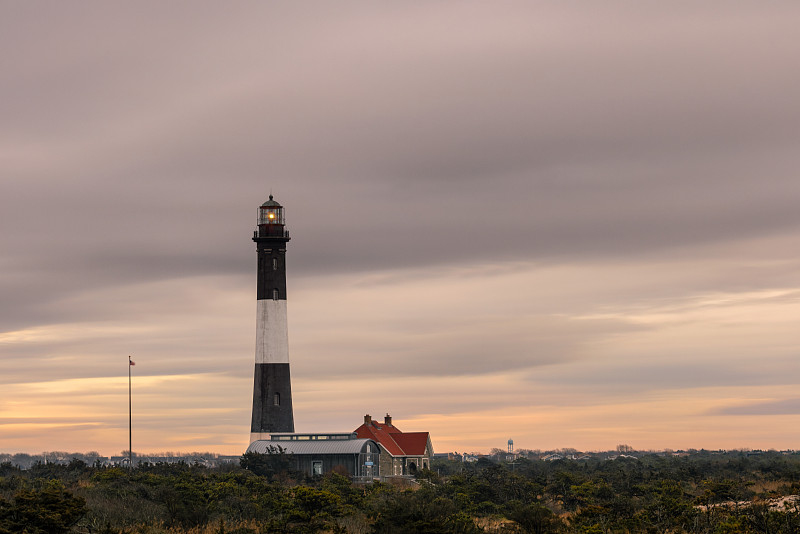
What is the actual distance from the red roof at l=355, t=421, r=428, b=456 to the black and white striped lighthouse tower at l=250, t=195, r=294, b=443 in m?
7.20

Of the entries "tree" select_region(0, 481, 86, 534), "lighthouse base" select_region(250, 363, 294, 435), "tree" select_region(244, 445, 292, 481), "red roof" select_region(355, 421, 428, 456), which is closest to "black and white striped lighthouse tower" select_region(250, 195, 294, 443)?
"lighthouse base" select_region(250, 363, 294, 435)

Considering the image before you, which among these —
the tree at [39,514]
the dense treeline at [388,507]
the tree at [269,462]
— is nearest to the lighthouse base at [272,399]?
the tree at [269,462]

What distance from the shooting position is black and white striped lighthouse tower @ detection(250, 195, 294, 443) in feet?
265

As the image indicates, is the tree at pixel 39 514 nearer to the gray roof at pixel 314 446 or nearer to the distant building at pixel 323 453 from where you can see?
the distant building at pixel 323 453

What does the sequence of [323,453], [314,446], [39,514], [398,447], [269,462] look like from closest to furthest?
[39,514], [269,462], [323,453], [314,446], [398,447]

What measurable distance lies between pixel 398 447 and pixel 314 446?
35.0ft

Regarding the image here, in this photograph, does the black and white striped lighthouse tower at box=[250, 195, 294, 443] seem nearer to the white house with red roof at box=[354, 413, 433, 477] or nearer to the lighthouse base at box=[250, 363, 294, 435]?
the lighthouse base at box=[250, 363, 294, 435]

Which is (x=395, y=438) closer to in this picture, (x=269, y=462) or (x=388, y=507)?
(x=269, y=462)

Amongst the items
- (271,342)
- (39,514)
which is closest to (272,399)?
(271,342)

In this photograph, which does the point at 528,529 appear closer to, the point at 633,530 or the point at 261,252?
the point at 633,530

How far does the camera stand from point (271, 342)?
8075 cm

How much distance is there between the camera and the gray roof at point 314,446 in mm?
79938

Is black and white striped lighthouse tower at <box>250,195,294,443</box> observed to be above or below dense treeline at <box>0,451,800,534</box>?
above

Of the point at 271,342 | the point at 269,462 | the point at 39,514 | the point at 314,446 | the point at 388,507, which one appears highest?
the point at 271,342
